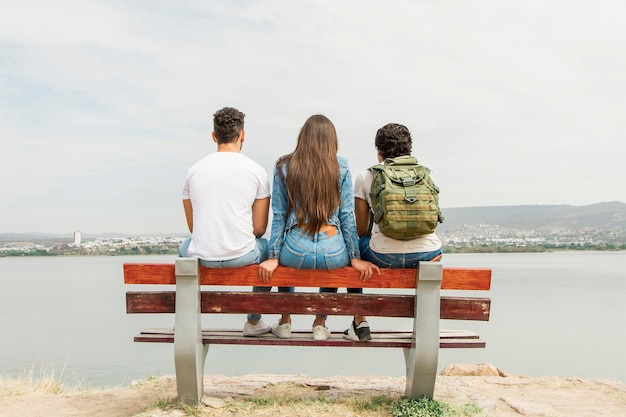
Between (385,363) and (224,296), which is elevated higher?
(224,296)

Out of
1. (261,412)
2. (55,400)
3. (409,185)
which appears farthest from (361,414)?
(55,400)

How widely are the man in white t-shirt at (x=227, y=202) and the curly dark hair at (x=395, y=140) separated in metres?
0.99

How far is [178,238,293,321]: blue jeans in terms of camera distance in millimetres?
5016

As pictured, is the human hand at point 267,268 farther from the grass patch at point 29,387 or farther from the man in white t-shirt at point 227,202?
the grass patch at point 29,387

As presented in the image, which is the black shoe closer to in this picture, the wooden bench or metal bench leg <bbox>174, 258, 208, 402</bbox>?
the wooden bench

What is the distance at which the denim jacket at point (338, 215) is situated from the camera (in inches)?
200

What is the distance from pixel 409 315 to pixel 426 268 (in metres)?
0.45

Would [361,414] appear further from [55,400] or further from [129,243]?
[129,243]

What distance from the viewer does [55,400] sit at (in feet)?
23.3

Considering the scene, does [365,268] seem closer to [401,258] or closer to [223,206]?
[401,258]

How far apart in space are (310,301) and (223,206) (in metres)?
0.99

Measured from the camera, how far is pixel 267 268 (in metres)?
4.98

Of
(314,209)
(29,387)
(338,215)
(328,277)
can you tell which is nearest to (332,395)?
(328,277)

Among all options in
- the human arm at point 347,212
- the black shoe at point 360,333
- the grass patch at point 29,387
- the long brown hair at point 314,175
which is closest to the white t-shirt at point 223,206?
the long brown hair at point 314,175
